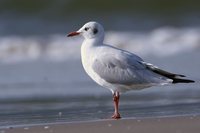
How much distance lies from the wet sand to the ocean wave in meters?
7.76

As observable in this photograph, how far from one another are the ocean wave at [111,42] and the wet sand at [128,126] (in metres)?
7.76

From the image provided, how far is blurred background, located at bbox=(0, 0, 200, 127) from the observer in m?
9.38

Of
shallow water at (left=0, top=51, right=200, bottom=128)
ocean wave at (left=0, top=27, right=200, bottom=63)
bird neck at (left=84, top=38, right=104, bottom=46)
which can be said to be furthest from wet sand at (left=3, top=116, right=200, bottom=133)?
ocean wave at (left=0, top=27, right=200, bottom=63)

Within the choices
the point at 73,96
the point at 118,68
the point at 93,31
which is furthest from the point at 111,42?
the point at 118,68

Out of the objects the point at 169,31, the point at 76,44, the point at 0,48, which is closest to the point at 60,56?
the point at 76,44

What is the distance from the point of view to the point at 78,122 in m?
7.11

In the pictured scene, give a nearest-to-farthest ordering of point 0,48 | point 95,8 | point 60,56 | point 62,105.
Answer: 1. point 62,105
2. point 60,56
3. point 0,48
4. point 95,8

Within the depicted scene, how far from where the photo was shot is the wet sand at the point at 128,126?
251 inches

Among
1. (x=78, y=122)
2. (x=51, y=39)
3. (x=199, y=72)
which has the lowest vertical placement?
(x=78, y=122)

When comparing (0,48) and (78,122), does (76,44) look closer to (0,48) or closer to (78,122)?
(0,48)

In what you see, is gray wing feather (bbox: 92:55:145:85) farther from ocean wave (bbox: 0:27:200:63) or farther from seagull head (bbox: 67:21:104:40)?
ocean wave (bbox: 0:27:200:63)

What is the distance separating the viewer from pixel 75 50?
52.5 feet

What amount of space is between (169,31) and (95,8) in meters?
3.85

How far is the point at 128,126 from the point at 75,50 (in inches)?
373
